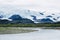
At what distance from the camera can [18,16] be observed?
101188mm

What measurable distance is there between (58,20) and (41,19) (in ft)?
29.1

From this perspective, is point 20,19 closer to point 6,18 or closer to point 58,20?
point 6,18

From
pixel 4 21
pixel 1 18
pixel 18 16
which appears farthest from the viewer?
pixel 18 16

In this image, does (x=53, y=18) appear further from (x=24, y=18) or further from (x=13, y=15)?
(x=13, y=15)

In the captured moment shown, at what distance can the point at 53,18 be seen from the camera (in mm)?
98500

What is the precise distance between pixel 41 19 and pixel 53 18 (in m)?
5.09

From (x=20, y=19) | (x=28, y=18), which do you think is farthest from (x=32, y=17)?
(x=20, y=19)

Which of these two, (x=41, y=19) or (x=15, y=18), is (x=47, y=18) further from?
(x=15, y=18)

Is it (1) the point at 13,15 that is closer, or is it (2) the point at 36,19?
(2) the point at 36,19

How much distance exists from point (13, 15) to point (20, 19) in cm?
434

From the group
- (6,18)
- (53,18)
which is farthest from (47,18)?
(6,18)

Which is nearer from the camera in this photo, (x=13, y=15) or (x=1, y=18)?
(x=1, y=18)

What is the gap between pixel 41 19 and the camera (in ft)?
318

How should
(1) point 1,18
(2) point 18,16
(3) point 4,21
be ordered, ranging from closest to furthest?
(3) point 4,21, (1) point 1,18, (2) point 18,16
